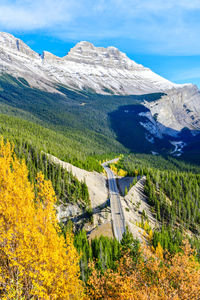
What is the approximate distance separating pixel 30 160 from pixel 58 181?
56.0ft

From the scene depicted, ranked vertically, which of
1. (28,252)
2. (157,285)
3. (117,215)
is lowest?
(117,215)

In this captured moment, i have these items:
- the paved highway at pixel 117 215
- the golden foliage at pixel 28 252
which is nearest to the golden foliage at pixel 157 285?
the golden foliage at pixel 28 252

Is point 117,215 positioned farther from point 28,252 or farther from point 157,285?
point 28,252

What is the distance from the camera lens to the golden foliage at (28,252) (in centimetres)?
1664

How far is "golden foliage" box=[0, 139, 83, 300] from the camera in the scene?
16641 mm

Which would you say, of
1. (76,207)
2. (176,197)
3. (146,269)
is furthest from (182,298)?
(176,197)

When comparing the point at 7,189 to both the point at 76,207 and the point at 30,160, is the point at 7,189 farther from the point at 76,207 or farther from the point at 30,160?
the point at 30,160

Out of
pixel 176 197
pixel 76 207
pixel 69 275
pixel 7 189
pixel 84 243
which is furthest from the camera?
pixel 176 197

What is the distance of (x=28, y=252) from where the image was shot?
55.3 feet

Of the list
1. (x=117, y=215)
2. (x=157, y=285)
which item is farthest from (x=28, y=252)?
(x=117, y=215)

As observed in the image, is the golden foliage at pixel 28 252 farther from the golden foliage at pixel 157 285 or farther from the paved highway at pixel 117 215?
the paved highway at pixel 117 215

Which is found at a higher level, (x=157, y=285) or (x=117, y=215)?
(x=157, y=285)

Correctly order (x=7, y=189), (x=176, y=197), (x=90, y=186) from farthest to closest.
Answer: (x=176, y=197) < (x=90, y=186) < (x=7, y=189)

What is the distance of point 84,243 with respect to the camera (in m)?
53.7
